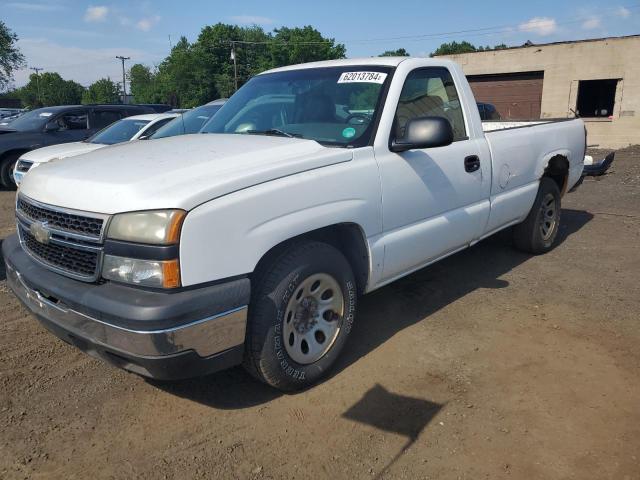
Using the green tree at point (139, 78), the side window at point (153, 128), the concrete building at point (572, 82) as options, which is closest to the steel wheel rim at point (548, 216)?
the side window at point (153, 128)

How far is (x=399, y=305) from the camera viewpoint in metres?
4.39

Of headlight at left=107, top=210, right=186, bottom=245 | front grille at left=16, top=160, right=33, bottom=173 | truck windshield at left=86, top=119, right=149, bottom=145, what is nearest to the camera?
headlight at left=107, top=210, right=186, bottom=245

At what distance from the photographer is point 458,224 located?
13.2ft

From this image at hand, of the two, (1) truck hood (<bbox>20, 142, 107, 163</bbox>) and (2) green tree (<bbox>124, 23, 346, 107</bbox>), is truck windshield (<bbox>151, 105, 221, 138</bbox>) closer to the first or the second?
(1) truck hood (<bbox>20, 142, 107, 163</bbox>)

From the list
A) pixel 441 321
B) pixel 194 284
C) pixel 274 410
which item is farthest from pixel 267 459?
pixel 441 321

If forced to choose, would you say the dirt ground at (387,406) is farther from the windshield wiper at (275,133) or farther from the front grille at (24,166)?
the front grille at (24,166)

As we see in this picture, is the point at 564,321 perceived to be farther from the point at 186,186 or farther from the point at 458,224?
the point at 186,186

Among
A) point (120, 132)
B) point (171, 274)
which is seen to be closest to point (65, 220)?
point (171, 274)

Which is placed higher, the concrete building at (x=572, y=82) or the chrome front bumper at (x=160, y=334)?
→ the concrete building at (x=572, y=82)

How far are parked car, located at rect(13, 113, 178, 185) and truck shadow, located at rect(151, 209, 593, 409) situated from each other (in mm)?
5305

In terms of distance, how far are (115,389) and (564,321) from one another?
3.30 meters

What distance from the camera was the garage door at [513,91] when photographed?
22.2 m

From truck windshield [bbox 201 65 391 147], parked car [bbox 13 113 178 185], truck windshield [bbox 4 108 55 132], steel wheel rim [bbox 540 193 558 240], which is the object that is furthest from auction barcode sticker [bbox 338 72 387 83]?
truck windshield [bbox 4 108 55 132]

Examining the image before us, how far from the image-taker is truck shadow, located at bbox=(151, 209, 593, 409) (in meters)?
3.15
